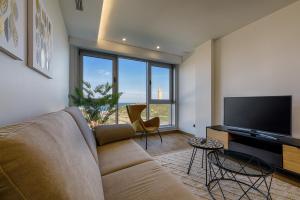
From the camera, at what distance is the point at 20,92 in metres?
0.98

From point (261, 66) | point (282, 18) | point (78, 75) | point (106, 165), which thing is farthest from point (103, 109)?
point (282, 18)

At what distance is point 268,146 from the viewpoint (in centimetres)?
248

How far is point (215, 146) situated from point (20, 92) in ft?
6.63

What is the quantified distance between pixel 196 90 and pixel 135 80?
5.82ft

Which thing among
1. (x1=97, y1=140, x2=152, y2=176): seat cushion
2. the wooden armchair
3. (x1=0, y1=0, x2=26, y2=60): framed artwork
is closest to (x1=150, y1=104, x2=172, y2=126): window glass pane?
the wooden armchair

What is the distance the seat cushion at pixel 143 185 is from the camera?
3.13 ft

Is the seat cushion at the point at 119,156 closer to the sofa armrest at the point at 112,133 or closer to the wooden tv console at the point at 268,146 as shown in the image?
the sofa armrest at the point at 112,133

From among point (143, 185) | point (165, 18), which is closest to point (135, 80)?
point (165, 18)

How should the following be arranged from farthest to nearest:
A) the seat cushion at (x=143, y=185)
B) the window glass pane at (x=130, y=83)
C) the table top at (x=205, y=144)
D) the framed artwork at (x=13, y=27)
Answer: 1. the window glass pane at (x=130, y=83)
2. the table top at (x=205, y=144)
3. the seat cushion at (x=143, y=185)
4. the framed artwork at (x=13, y=27)

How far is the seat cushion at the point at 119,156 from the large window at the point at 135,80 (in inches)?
90.1

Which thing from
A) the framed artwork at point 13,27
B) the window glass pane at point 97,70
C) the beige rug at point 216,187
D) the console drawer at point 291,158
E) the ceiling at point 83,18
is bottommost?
the beige rug at point 216,187

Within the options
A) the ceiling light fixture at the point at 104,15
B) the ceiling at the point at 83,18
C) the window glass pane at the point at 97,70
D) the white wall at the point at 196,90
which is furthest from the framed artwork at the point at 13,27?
the white wall at the point at 196,90

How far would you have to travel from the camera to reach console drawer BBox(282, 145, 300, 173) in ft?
6.28

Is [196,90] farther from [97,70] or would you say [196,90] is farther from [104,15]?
[104,15]
